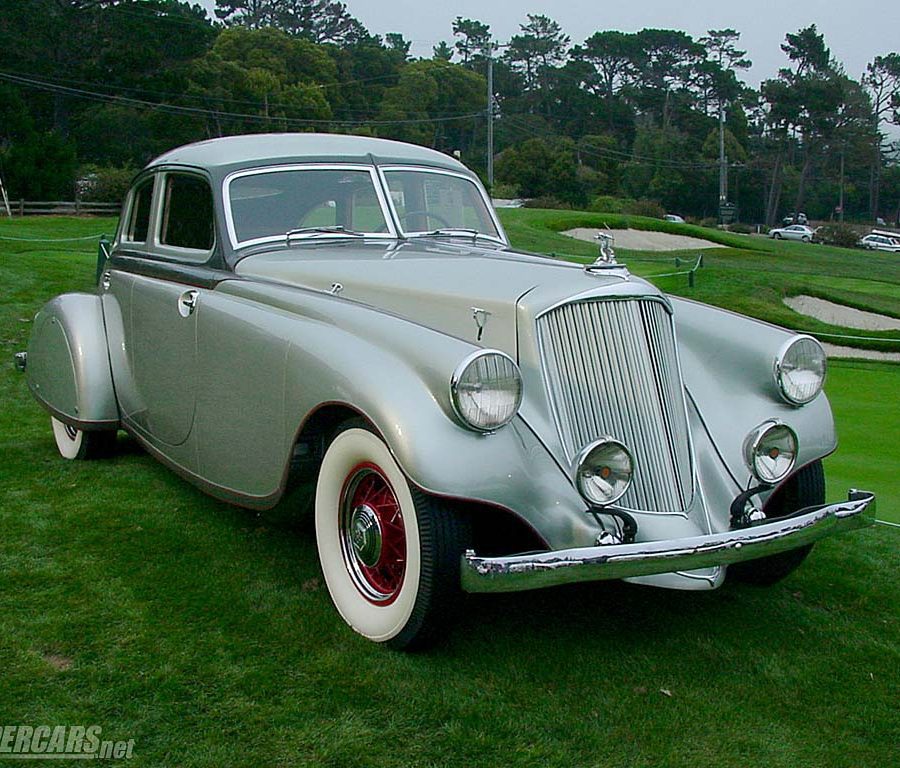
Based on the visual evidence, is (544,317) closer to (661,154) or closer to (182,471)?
(182,471)

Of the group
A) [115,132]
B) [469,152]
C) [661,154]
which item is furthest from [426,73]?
[115,132]

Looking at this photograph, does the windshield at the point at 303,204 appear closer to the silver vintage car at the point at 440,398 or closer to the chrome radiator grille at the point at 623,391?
the silver vintage car at the point at 440,398

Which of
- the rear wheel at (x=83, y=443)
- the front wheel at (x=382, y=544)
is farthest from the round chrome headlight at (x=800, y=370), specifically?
the rear wheel at (x=83, y=443)

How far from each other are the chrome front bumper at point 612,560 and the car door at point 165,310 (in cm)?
195

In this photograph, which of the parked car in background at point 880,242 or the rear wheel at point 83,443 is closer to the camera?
the rear wheel at point 83,443

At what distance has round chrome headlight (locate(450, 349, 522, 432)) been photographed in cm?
316

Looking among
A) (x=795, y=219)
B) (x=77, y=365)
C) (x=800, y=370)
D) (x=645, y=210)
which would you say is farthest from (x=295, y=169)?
(x=795, y=219)

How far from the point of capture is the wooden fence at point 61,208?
33656mm

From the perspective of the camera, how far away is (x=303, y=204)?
477 cm

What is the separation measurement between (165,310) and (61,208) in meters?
32.8

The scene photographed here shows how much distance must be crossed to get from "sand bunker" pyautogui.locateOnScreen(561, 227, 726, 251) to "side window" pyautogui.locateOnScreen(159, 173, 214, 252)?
1034 inches

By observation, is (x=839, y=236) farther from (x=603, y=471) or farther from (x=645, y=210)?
(x=603, y=471)

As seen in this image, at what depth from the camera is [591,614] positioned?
3797mm

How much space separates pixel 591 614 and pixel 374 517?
95cm
